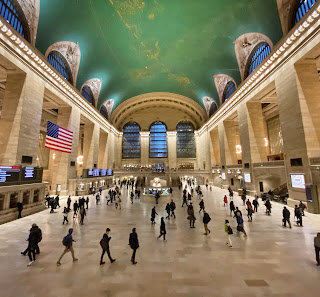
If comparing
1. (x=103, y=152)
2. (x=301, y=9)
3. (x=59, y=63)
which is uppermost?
(x=59, y=63)

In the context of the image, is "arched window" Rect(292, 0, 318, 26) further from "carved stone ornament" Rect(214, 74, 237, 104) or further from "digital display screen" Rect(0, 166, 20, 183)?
"digital display screen" Rect(0, 166, 20, 183)

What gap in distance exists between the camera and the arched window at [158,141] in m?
43.0

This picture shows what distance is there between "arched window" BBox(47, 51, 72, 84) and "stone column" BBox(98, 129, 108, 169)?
13463 millimetres

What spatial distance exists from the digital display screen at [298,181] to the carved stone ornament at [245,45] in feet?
41.4

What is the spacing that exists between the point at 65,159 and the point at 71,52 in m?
12.2

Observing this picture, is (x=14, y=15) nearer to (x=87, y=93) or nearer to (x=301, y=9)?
(x=87, y=93)

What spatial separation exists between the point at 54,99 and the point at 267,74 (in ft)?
72.6

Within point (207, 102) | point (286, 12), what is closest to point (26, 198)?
point (286, 12)

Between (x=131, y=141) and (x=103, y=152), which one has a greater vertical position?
(x=131, y=141)

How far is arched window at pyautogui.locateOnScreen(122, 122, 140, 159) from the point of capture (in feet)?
140

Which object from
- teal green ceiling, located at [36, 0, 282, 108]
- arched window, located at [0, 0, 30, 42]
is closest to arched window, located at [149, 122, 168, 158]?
teal green ceiling, located at [36, 0, 282, 108]

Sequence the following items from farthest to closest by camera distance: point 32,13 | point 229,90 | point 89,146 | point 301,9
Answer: point 89,146 < point 229,90 < point 32,13 < point 301,9

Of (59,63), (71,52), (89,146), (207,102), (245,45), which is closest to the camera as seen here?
(245,45)

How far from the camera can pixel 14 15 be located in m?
12.9
